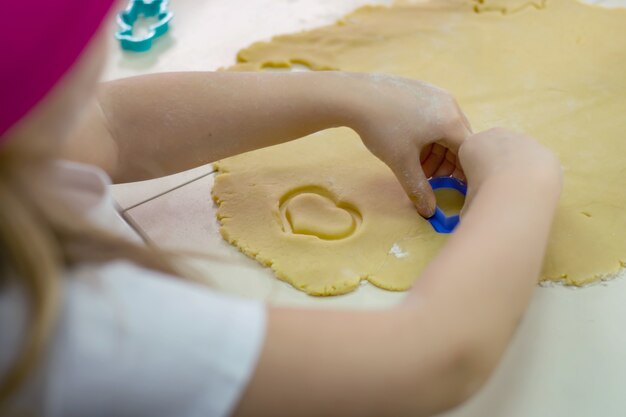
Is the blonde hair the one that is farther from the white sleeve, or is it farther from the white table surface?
the white table surface

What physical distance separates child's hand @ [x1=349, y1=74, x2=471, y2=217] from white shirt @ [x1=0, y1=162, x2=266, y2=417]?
0.36 m

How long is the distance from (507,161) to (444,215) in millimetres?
127

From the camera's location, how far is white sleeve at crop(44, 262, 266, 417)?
0.39m

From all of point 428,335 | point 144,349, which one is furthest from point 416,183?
point 144,349

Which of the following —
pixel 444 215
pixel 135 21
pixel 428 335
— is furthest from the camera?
pixel 135 21

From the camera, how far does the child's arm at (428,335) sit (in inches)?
17.2

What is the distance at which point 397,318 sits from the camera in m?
0.48

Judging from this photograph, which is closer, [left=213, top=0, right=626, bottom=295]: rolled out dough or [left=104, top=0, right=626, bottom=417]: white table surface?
[left=104, top=0, right=626, bottom=417]: white table surface

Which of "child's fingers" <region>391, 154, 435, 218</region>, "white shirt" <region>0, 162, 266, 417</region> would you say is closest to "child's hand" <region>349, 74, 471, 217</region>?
"child's fingers" <region>391, 154, 435, 218</region>

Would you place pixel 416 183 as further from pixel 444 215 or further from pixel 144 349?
pixel 144 349

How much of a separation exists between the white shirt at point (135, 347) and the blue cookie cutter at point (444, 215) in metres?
0.37

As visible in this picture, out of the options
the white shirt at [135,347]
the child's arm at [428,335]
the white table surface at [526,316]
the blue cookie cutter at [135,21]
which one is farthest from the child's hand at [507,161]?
the blue cookie cutter at [135,21]

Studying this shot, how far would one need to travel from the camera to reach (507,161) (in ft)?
2.12

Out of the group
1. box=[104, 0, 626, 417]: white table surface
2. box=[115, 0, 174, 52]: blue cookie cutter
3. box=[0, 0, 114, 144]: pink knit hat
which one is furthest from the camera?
box=[115, 0, 174, 52]: blue cookie cutter
